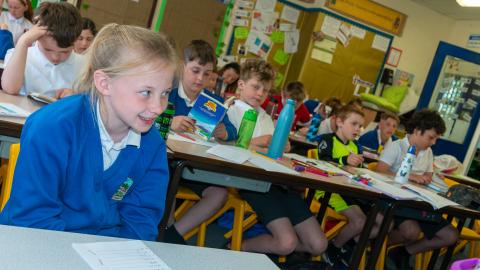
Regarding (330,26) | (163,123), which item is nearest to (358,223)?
(163,123)

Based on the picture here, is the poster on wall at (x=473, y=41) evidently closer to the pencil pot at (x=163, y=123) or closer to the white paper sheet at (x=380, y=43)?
the white paper sheet at (x=380, y=43)

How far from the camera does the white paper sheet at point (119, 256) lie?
0.73 m

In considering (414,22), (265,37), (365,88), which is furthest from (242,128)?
(414,22)

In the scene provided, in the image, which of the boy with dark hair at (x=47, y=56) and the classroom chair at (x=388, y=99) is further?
the classroom chair at (x=388, y=99)

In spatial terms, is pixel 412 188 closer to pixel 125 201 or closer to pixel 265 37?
pixel 125 201

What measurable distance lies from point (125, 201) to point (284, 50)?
16.7 feet

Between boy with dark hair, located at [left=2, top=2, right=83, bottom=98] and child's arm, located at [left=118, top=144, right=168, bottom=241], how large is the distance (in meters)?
0.92

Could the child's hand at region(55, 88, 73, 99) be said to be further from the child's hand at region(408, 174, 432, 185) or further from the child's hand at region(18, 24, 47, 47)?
A: the child's hand at region(408, 174, 432, 185)

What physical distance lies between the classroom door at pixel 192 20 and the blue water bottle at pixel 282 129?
3.17 meters

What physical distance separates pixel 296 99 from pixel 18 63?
2.81 metres

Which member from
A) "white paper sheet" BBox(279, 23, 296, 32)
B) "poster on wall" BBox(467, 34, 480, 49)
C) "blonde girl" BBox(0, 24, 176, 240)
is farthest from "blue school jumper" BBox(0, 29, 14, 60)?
"poster on wall" BBox(467, 34, 480, 49)

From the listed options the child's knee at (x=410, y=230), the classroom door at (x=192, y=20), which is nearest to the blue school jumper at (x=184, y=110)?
the child's knee at (x=410, y=230)

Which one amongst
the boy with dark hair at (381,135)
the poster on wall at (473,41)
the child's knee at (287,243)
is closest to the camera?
the child's knee at (287,243)

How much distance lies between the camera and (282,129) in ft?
7.50
